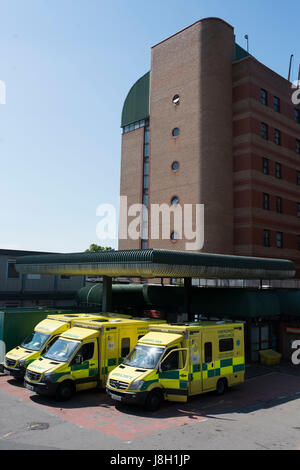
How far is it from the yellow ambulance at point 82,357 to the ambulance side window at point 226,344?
11.2ft

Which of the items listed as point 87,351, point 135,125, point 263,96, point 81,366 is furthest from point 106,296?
point 135,125

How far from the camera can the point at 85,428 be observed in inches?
500

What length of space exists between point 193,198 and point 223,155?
4641 mm

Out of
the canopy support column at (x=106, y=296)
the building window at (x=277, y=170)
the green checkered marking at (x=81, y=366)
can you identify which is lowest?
the green checkered marking at (x=81, y=366)

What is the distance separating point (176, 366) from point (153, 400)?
4.81 feet

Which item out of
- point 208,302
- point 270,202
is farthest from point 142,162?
point 208,302

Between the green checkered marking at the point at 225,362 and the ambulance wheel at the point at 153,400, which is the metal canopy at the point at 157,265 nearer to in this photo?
the green checkered marking at the point at 225,362

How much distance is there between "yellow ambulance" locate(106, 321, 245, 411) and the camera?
572 inches

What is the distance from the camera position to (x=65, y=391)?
1574 centimetres

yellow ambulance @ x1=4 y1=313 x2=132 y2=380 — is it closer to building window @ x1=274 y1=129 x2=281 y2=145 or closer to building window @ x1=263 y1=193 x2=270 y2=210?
building window @ x1=263 y1=193 x2=270 y2=210

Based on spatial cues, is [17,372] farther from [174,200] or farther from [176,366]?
[174,200]

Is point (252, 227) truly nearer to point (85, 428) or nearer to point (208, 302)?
point (208, 302)

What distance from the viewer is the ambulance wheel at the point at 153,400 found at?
1444 cm

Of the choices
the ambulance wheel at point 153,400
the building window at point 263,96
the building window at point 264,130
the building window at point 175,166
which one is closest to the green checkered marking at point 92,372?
the ambulance wheel at point 153,400
